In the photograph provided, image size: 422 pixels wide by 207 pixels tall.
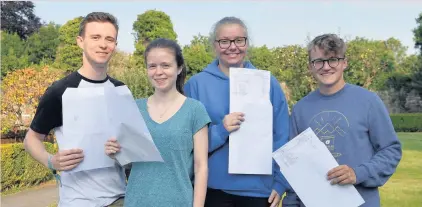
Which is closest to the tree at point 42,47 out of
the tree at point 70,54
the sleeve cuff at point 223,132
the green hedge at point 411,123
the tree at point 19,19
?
the tree at point 19,19

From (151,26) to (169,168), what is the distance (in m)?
39.0

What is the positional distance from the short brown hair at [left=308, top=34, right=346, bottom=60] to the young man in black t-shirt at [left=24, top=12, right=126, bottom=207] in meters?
1.25

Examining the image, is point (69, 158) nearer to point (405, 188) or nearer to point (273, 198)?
point (273, 198)

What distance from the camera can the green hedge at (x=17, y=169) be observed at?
37.0 ft

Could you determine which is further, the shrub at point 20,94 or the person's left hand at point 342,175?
the shrub at point 20,94

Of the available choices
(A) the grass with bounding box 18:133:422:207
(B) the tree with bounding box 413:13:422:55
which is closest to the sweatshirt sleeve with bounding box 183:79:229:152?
(A) the grass with bounding box 18:133:422:207

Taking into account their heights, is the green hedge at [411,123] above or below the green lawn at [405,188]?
below

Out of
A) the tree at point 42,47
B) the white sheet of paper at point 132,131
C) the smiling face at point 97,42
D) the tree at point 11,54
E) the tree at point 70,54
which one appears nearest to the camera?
the white sheet of paper at point 132,131

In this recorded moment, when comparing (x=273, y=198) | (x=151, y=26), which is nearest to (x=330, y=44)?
(x=273, y=198)

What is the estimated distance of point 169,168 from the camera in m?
2.60

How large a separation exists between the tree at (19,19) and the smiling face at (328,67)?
58.5 meters

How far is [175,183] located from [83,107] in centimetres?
65

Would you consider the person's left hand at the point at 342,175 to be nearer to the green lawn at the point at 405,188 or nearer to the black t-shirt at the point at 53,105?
the black t-shirt at the point at 53,105

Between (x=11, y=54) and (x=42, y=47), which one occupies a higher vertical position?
(x=42, y=47)
